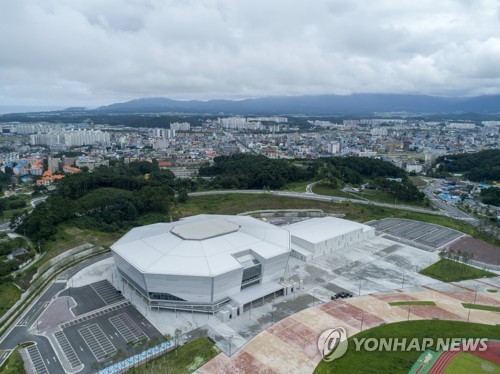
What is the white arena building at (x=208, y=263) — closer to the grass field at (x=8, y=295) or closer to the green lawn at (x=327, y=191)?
the grass field at (x=8, y=295)

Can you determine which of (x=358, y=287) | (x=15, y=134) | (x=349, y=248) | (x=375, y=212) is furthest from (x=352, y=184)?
(x=15, y=134)

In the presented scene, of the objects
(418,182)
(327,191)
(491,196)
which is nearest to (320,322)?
(327,191)

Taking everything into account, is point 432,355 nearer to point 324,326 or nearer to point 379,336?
point 379,336

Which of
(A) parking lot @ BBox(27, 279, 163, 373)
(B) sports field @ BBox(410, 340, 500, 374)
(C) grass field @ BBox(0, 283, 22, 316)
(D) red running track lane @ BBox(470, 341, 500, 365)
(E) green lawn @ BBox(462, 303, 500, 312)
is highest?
(C) grass field @ BBox(0, 283, 22, 316)

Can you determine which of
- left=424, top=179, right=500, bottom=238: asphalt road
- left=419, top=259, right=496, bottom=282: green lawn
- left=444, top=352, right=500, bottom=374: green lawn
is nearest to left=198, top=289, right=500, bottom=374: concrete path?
left=419, top=259, right=496, bottom=282: green lawn

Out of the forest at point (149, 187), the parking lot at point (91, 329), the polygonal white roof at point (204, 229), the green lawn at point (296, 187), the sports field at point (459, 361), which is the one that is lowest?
the parking lot at point (91, 329)

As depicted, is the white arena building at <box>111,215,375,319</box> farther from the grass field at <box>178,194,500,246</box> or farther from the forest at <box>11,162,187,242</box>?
the grass field at <box>178,194,500,246</box>

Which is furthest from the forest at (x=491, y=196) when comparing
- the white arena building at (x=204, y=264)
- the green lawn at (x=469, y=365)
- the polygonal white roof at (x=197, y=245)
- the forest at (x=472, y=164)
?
the green lawn at (x=469, y=365)
